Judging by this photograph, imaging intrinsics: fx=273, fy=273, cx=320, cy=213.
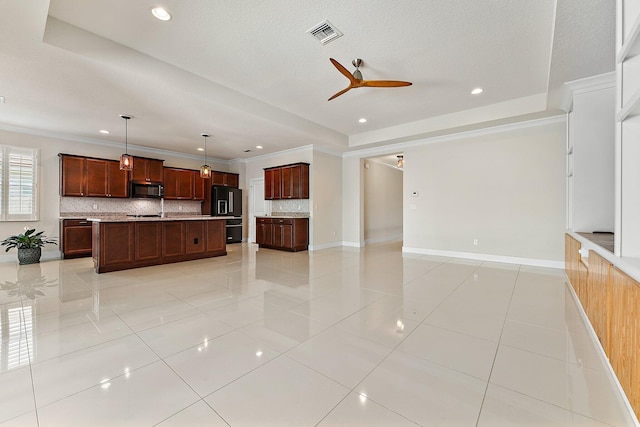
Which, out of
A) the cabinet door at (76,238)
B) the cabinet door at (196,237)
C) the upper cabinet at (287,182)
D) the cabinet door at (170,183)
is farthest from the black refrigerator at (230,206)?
the cabinet door at (76,238)

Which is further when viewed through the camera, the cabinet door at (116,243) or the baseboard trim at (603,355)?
the cabinet door at (116,243)

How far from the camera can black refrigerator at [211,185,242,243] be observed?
8250 mm

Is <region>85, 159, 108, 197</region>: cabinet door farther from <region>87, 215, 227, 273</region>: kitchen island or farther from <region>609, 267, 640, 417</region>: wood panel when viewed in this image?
<region>609, 267, 640, 417</region>: wood panel

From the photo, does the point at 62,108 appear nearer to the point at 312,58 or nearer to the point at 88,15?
the point at 88,15

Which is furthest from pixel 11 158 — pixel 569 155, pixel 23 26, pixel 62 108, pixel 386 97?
pixel 569 155

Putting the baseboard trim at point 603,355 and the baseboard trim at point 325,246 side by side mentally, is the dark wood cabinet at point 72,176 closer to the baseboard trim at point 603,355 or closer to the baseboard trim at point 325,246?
the baseboard trim at point 325,246

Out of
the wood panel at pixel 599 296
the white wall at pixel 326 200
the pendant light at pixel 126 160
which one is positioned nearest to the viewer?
the wood panel at pixel 599 296

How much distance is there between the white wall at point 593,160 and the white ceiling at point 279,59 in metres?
0.40

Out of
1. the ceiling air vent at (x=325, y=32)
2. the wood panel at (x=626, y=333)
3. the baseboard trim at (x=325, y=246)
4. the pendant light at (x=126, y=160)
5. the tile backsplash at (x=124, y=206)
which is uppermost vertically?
the ceiling air vent at (x=325, y=32)

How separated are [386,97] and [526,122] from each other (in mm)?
2728

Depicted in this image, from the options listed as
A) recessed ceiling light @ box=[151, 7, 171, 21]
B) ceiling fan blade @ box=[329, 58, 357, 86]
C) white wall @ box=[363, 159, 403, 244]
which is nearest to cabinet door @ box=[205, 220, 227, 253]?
recessed ceiling light @ box=[151, 7, 171, 21]

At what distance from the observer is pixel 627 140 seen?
175 cm

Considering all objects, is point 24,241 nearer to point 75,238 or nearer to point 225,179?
point 75,238

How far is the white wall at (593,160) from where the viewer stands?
3348 mm
